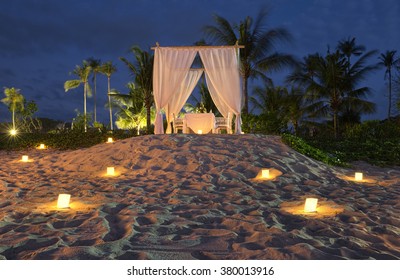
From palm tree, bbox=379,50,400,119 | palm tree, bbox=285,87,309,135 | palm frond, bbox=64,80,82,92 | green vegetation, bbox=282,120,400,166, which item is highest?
palm tree, bbox=379,50,400,119

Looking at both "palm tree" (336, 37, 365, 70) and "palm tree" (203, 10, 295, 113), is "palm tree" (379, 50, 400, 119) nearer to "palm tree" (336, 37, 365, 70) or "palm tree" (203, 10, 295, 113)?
"palm tree" (336, 37, 365, 70)

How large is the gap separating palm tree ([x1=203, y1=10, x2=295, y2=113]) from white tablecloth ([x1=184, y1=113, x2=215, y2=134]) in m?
6.69

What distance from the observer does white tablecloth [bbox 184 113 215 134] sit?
9.20 meters

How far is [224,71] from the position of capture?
28.2 ft

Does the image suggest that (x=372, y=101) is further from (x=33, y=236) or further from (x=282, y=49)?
(x=33, y=236)

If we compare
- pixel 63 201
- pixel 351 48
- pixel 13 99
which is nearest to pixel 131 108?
pixel 13 99

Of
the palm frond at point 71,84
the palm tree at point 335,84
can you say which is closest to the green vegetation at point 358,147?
the palm tree at point 335,84

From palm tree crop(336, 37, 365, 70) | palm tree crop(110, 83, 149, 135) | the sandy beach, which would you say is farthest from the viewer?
palm tree crop(336, 37, 365, 70)

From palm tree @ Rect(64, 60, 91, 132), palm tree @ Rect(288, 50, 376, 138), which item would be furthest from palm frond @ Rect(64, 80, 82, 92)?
palm tree @ Rect(288, 50, 376, 138)

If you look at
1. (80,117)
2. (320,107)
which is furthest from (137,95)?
(320,107)

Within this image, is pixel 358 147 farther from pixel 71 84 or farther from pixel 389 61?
pixel 71 84

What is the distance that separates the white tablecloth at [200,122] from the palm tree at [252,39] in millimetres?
6688

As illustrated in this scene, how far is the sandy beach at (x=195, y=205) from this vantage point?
282cm

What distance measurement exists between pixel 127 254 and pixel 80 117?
19.3 m
